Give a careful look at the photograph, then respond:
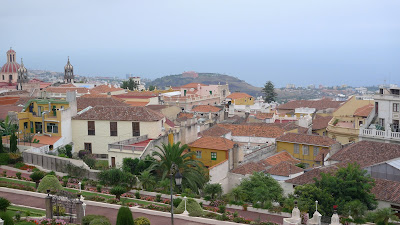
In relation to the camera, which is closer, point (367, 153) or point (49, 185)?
point (49, 185)

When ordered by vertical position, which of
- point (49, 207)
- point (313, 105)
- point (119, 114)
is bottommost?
point (49, 207)

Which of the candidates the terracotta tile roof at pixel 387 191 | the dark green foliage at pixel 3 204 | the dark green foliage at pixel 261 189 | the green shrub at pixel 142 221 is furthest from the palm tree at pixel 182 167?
the dark green foliage at pixel 3 204

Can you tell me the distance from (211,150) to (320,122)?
19285mm

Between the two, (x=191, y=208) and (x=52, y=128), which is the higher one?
(x=52, y=128)

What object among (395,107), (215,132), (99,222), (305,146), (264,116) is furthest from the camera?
(264,116)

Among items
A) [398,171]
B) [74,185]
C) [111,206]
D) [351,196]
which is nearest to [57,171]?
[74,185]

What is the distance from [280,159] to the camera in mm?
34969

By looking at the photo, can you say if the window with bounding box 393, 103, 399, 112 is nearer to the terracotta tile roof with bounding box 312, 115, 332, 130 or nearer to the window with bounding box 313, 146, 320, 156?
the window with bounding box 313, 146, 320, 156

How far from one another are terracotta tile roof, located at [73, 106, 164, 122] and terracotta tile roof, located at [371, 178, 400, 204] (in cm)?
1523

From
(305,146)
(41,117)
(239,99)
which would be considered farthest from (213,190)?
(239,99)

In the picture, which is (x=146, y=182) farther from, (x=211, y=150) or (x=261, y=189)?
(x=211, y=150)

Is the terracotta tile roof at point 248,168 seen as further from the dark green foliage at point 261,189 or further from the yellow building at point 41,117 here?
the yellow building at point 41,117

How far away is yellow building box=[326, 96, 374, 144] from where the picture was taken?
40781 millimetres

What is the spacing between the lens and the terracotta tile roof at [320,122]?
46800mm
